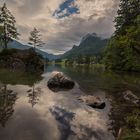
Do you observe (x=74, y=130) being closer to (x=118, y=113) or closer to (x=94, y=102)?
(x=118, y=113)

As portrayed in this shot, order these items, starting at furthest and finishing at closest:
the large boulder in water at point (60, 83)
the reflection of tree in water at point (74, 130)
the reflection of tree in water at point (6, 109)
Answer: the large boulder in water at point (60, 83) → the reflection of tree in water at point (6, 109) → the reflection of tree in water at point (74, 130)

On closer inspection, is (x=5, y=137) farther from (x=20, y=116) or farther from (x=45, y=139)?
(x=20, y=116)

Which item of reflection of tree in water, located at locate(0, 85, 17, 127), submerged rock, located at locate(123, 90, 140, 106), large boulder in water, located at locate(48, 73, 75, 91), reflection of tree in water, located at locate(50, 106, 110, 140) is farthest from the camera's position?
large boulder in water, located at locate(48, 73, 75, 91)

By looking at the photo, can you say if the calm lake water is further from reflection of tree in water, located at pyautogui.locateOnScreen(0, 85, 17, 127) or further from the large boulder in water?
the large boulder in water

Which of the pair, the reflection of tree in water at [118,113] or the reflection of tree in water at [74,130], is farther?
the reflection of tree in water at [118,113]

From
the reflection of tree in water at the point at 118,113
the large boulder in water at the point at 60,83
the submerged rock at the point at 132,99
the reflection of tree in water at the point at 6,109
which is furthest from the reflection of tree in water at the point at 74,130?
the large boulder in water at the point at 60,83

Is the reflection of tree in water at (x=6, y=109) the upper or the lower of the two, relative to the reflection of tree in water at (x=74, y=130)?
upper

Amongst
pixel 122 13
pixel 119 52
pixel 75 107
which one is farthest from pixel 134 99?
pixel 119 52

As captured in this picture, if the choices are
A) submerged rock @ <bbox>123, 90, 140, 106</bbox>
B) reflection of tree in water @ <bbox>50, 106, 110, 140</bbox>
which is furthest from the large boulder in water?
reflection of tree in water @ <bbox>50, 106, 110, 140</bbox>

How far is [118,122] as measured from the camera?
11750 mm

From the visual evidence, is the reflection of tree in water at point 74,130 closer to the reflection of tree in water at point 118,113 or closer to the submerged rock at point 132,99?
the reflection of tree in water at point 118,113

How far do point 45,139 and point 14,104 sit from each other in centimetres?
623

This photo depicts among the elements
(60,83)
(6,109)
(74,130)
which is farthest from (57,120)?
(60,83)

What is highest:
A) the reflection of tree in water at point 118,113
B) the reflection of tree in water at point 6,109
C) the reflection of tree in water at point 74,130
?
the reflection of tree in water at point 6,109
